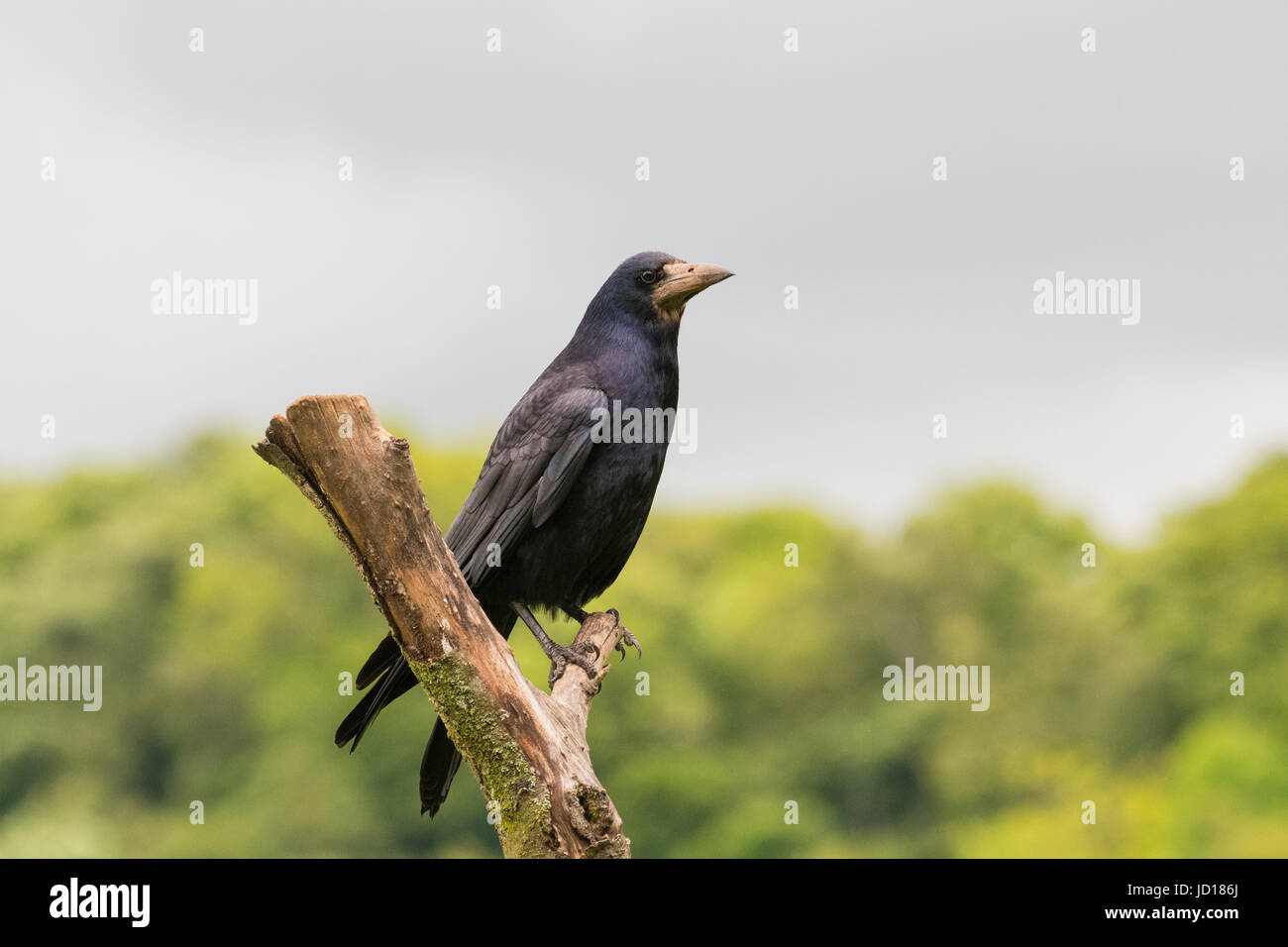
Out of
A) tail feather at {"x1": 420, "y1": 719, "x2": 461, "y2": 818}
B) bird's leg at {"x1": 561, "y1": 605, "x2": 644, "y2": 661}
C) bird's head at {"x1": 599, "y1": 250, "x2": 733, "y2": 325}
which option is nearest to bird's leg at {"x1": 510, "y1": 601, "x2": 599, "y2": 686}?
bird's leg at {"x1": 561, "y1": 605, "x2": 644, "y2": 661}

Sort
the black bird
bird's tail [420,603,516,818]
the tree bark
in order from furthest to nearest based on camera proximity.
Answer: the black bird < bird's tail [420,603,516,818] < the tree bark

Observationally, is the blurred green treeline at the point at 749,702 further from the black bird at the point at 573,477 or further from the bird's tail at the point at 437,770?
the bird's tail at the point at 437,770

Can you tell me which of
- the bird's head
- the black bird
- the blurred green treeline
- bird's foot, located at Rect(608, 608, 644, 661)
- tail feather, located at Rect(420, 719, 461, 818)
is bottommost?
the blurred green treeline

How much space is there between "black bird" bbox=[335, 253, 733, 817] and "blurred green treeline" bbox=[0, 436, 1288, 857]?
49.4 meters

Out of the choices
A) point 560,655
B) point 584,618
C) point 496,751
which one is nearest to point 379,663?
point 560,655

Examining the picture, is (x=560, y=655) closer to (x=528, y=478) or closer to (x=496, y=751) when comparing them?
(x=528, y=478)

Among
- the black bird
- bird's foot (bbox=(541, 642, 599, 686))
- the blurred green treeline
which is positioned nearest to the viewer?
bird's foot (bbox=(541, 642, 599, 686))

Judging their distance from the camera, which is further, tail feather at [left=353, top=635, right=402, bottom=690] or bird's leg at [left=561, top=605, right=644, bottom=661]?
bird's leg at [left=561, top=605, right=644, bottom=661]

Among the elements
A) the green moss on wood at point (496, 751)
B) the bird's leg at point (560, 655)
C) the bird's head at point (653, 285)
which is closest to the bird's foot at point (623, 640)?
the bird's leg at point (560, 655)

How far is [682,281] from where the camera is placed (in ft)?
26.3

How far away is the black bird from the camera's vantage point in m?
7.46

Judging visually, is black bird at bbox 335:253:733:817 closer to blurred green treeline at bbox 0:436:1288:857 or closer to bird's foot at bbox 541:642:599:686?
bird's foot at bbox 541:642:599:686

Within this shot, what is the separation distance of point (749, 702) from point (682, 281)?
72.5 metres
